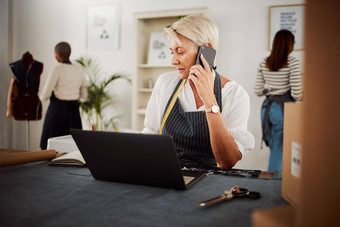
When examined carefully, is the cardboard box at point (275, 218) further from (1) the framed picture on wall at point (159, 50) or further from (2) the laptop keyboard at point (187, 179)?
(1) the framed picture on wall at point (159, 50)

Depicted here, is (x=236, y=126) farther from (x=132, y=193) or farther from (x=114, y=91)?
(x=114, y=91)

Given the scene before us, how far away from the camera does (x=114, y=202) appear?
0.88 meters

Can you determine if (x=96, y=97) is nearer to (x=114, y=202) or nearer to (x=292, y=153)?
(x=114, y=202)

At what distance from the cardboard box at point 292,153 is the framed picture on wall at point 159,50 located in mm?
3515

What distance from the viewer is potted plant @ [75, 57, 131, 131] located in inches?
187

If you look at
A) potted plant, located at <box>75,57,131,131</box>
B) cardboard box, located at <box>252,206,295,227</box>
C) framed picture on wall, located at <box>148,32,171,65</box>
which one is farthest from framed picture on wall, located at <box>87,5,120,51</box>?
cardboard box, located at <box>252,206,295,227</box>

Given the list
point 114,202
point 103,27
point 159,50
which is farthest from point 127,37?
point 114,202

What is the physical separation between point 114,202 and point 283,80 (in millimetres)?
2781

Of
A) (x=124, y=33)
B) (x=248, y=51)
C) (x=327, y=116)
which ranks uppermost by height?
(x=124, y=33)

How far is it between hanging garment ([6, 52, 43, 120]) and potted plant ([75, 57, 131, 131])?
2.13 ft

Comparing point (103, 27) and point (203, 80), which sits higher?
point (103, 27)

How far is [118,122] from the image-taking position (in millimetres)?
4988

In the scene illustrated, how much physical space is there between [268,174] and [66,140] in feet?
3.93

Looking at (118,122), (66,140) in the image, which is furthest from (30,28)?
(66,140)
